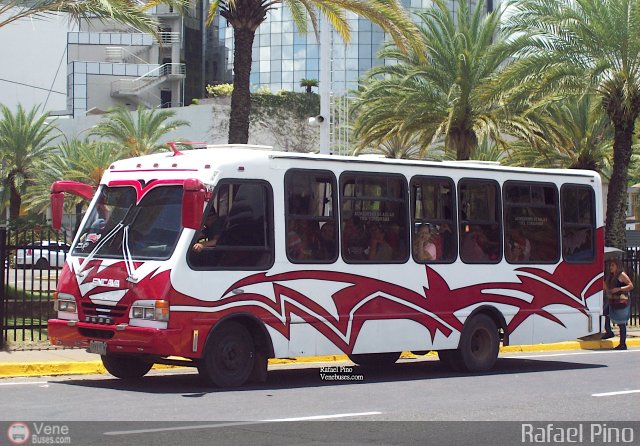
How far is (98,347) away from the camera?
12672 mm

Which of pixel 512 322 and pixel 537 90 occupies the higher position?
pixel 537 90

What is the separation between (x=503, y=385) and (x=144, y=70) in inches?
2917

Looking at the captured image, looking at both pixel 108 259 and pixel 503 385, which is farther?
pixel 503 385

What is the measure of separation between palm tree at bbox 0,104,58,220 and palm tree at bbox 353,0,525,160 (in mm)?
27764

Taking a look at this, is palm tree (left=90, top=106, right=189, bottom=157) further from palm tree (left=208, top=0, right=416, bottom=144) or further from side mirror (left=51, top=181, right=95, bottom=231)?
side mirror (left=51, top=181, right=95, bottom=231)

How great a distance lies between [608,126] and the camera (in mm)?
36719

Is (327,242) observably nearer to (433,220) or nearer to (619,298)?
(433,220)

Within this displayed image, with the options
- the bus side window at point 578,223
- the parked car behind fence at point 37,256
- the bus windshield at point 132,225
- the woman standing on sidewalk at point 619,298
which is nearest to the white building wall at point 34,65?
the parked car behind fence at point 37,256

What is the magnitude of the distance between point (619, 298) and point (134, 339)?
1140cm

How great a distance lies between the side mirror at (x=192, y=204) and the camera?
39.9 ft

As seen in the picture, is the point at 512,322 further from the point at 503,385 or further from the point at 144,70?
the point at 144,70

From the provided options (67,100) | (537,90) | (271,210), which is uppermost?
(67,100)

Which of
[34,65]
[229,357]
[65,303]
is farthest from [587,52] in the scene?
[34,65]

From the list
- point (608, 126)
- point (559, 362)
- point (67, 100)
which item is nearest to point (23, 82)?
point (67, 100)
